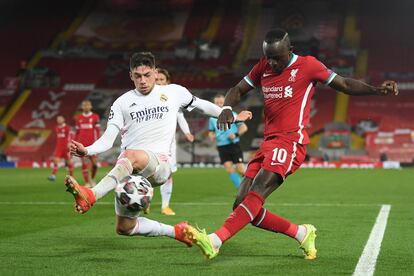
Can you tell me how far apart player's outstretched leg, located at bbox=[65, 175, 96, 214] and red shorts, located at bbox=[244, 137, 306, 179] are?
1592 millimetres

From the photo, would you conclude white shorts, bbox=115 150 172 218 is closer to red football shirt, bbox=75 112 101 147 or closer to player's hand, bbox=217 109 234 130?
player's hand, bbox=217 109 234 130

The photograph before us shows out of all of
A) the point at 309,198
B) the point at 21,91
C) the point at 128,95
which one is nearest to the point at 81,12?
the point at 21,91

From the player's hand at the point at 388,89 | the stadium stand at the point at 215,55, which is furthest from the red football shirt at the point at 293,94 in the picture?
the stadium stand at the point at 215,55

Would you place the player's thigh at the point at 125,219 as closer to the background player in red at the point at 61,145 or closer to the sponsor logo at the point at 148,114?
the sponsor logo at the point at 148,114

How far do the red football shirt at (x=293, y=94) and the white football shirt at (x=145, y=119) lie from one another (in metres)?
1.09

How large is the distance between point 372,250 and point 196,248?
183 centimetres

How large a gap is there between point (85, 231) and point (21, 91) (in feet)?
109

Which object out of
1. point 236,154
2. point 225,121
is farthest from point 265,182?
point 236,154

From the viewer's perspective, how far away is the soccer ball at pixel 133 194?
265 inches

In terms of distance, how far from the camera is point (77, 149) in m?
6.94

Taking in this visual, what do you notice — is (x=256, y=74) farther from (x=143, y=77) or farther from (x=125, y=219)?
(x=125, y=219)

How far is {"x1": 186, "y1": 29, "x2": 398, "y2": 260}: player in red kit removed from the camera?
22.6 feet

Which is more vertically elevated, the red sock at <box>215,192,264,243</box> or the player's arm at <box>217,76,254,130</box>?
the player's arm at <box>217,76,254,130</box>

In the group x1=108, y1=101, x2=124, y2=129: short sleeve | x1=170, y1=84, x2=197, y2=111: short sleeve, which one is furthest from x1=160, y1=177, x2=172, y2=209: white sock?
x1=108, y1=101, x2=124, y2=129: short sleeve
